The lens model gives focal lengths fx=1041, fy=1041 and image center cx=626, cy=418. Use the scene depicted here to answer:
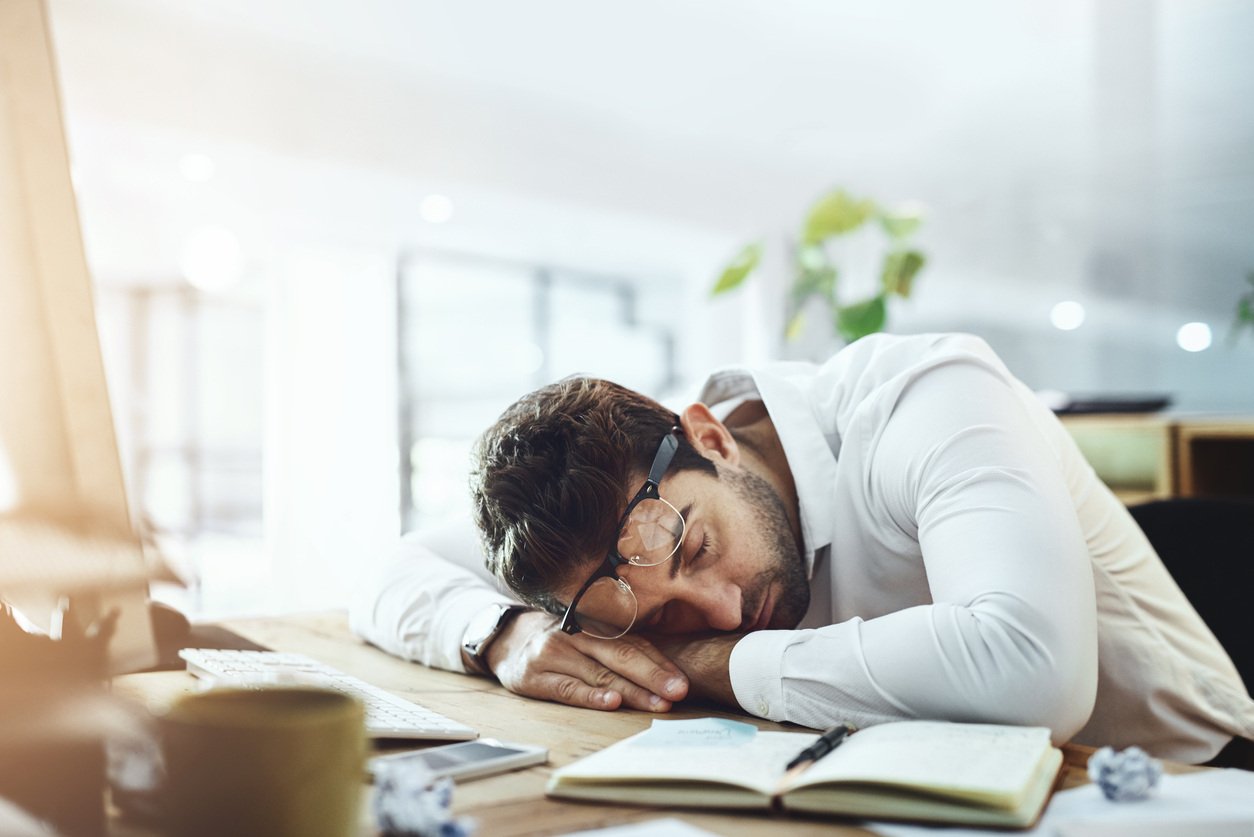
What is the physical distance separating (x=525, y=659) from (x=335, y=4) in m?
3.70

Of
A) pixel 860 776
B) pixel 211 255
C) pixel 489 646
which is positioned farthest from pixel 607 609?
pixel 211 255

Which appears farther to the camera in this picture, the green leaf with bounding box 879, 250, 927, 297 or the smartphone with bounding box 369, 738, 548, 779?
the green leaf with bounding box 879, 250, 927, 297

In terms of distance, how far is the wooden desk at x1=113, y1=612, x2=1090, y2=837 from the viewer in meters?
0.70

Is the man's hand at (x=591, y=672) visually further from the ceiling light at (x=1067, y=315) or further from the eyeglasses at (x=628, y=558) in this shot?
the ceiling light at (x=1067, y=315)

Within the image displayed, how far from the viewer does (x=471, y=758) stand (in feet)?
2.70

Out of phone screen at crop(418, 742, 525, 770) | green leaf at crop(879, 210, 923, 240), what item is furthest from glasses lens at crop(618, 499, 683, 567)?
green leaf at crop(879, 210, 923, 240)

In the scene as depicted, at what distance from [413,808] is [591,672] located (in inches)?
20.6

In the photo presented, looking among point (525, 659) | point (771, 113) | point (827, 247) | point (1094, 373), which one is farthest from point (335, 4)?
point (525, 659)

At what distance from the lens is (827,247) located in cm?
570

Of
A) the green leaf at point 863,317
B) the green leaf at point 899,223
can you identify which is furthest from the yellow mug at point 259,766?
the green leaf at point 899,223

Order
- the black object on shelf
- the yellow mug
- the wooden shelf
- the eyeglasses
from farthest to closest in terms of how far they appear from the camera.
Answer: the black object on shelf < the wooden shelf < the eyeglasses < the yellow mug

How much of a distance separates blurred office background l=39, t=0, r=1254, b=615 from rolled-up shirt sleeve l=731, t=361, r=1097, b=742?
3186mm

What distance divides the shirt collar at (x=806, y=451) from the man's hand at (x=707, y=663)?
25 cm

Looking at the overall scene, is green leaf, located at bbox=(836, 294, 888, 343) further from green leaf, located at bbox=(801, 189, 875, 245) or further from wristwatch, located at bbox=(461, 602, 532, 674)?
wristwatch, located at bbox=(461, 602, 532, 674)
